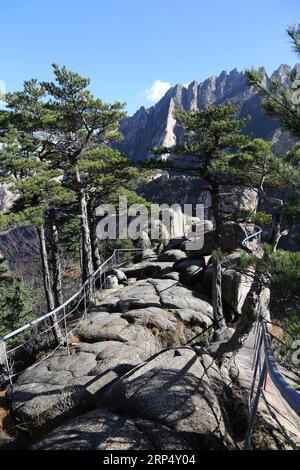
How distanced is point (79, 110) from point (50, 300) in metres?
7.38

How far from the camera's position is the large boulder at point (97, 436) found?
327cm

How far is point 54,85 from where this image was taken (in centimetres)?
1183

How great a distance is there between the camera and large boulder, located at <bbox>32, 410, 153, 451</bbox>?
→ 3268mm

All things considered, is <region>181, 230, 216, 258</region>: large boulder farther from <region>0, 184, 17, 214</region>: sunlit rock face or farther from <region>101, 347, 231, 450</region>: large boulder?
<region>101, 347, 231, 450</region>: large boulder

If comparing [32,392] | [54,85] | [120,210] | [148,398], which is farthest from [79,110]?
[148,398]

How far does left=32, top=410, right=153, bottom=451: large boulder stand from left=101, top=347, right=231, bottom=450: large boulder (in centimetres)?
28

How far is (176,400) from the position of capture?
3971 mm

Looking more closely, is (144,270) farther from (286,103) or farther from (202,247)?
(286,103)

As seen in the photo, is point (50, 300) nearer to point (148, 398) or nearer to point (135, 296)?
point (135, 296)

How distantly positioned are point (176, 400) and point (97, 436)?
39.7 inches

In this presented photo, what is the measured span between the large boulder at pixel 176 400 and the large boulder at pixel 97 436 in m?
0.28

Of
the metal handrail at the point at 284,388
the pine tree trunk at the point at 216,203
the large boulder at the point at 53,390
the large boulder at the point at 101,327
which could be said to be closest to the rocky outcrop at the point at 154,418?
the large boulder at the point at 53,390

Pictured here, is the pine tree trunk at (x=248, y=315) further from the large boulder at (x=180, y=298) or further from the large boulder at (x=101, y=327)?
the large boulder at (x=180, y=298)

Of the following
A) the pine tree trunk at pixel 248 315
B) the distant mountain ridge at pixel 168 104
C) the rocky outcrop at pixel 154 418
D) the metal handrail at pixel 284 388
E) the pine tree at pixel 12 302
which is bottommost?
the pine tree at pixel 12 302
